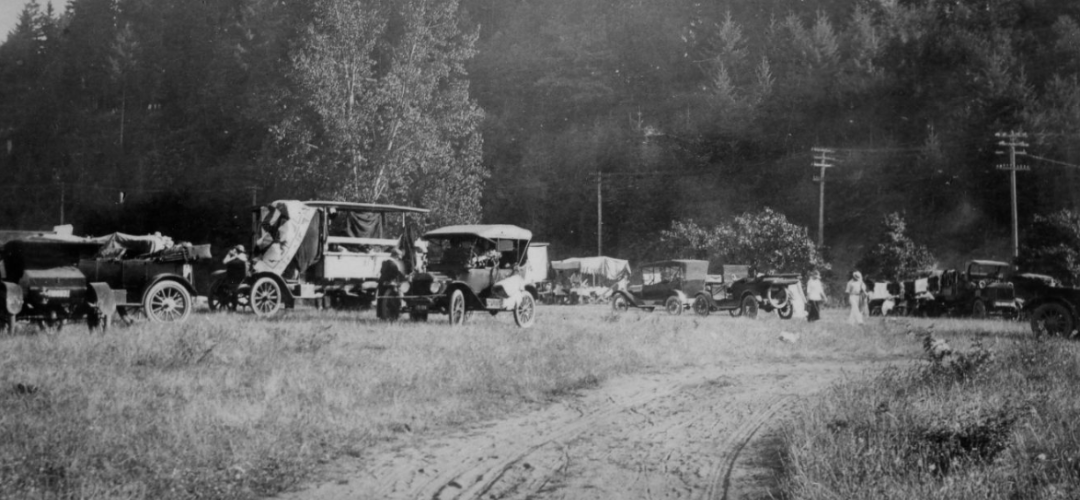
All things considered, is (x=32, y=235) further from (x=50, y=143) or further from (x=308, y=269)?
(x=50, y=143)

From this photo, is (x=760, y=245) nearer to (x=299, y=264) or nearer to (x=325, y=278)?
(x=325, y=278)

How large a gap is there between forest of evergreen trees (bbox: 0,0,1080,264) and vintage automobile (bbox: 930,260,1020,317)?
972cm

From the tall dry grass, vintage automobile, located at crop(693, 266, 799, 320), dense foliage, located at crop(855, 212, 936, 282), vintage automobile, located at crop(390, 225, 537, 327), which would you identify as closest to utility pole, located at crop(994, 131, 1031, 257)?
dense foliage, located at crop(855, 212, 936, 282)

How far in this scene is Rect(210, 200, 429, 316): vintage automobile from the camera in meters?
16.1

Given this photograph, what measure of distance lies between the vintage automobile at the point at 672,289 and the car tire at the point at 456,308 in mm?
10019

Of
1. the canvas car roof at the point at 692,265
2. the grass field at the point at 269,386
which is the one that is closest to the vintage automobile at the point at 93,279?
the grass field at the point at 269,386

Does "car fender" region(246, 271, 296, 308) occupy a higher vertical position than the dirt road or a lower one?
higher

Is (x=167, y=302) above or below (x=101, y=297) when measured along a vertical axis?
below

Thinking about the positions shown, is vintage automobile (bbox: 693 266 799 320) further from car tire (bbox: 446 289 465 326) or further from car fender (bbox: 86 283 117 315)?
car fender (bbox: 86 283 117 315)

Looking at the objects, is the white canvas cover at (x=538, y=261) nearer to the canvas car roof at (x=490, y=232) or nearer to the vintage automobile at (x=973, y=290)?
the vintage automobile at (x=973, y=290)

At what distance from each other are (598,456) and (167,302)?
908 centimetres

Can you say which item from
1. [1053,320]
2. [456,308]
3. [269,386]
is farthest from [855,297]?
[269,386]

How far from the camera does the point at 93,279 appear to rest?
490 inches

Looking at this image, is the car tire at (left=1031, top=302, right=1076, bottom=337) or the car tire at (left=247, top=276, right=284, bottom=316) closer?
the car tire at (left=1031, top=302, right=1076, bottom=337)
